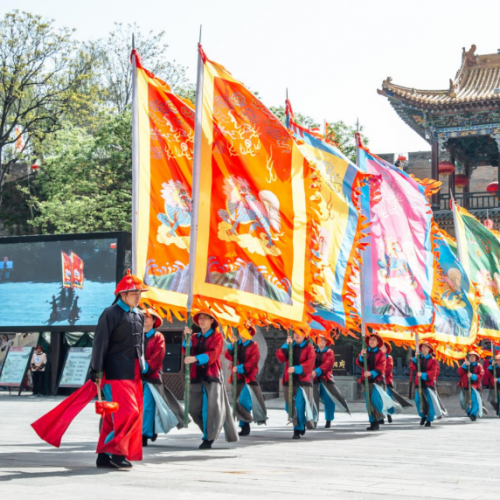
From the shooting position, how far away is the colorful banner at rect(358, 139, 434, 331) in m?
15.7

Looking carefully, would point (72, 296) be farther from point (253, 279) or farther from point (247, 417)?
point (253, 279)

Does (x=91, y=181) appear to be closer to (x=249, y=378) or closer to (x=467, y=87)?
(x=467, y=87)

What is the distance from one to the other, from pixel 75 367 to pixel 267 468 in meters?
17.4

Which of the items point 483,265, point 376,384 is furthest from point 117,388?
point 483,265

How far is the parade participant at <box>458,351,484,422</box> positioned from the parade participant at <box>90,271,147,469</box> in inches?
521

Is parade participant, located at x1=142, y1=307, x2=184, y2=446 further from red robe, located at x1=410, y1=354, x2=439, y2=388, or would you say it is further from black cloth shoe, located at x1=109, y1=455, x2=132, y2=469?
red robe, located at x1=410, y1=354, x2=439, y2=388

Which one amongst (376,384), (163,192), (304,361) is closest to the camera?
(163,192)

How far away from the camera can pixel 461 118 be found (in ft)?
112

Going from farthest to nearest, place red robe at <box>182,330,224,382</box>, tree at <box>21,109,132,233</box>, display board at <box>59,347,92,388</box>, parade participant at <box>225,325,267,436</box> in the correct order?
1. tree at <box>21,109,132,233</box>
2. display board at <box>59,347,92,388</box>
3. parade participant at <box>225,325,267,436</box>
4. red robe at <box>182,330,224,382</box>

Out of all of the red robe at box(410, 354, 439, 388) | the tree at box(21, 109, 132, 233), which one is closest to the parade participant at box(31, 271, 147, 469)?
the red robe at box(410, 354, 439, 388)

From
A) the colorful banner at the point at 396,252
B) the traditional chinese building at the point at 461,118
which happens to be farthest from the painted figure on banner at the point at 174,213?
the traditional chinese building at the point at 461,118

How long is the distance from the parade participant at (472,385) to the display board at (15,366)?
12.5 meters

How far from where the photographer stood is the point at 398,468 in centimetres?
891

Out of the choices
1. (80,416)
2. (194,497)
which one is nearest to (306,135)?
(80,416)
